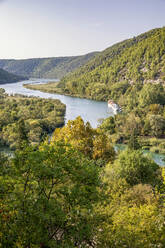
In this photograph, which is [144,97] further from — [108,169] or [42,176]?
[42,176]

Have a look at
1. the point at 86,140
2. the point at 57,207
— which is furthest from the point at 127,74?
the point at 57,207

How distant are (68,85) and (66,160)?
134 metres

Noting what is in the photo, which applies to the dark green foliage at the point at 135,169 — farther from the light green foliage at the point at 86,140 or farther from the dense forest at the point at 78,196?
the light green foliage at the point at 86,140

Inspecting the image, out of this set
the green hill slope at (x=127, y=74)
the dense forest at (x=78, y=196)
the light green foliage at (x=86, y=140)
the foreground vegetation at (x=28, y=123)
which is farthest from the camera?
the green hill slope at (x=127, y=74)

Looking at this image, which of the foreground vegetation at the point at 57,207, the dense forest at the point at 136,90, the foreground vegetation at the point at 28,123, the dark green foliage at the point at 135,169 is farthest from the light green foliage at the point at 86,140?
the foreground vegetation at the point at 57,207

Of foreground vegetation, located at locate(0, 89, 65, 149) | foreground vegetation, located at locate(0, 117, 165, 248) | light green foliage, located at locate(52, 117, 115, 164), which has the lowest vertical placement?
foreground vegetation, located at locate(0, 89, 65, 149)

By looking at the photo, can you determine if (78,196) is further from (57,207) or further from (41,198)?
(41,198)

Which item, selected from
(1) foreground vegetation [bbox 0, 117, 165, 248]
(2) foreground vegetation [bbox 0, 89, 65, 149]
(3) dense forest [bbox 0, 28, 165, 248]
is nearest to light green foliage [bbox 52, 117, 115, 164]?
(3) dense forest [bbox 0, 28, 165, 248]

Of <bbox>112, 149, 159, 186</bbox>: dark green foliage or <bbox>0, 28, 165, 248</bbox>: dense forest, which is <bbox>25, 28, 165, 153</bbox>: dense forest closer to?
<bbox>112, 149, 159, 186</bbox>: dark green foliage

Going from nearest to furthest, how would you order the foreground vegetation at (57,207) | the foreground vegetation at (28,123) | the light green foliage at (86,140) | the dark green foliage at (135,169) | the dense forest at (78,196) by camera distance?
the foreground vegetation at (57,207), the dense forest at (78,196), the dark green foliage at (135,169), the light green foliage at (86,140), the foreground vegetation at (28,123)

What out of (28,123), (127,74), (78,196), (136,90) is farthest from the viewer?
(127,74)

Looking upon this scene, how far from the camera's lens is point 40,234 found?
7719 mm

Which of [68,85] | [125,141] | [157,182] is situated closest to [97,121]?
[125,141]

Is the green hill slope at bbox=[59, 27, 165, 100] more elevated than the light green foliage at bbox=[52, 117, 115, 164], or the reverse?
the green hill slope at bbox=[59, 27, 165, 100]
